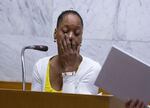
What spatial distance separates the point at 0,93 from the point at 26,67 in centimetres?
160

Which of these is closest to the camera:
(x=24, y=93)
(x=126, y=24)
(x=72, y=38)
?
(x=24, y=93)

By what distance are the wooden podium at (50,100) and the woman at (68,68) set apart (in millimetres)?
432

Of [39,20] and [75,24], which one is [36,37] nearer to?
[39,20]

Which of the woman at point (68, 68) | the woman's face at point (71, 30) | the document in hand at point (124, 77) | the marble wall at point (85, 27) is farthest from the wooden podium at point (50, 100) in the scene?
the marble wall at point (85, 27)

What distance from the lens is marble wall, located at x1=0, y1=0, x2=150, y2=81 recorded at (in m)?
2.81

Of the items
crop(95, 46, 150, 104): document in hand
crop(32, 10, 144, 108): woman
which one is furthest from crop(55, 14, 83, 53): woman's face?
crop(95, 46, 150, 104): document in hand

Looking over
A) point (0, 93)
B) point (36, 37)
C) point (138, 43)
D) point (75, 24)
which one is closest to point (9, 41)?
point (36, 37)

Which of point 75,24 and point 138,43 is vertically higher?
point 75,24

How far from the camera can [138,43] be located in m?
2.83

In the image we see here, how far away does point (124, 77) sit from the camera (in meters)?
1.31

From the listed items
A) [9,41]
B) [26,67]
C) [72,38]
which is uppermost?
[72,38]

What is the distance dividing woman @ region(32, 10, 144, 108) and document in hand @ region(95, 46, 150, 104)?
0.40 metres

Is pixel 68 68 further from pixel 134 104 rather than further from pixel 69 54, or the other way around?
pixel 134 104

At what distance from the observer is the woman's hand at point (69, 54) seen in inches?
70.3
